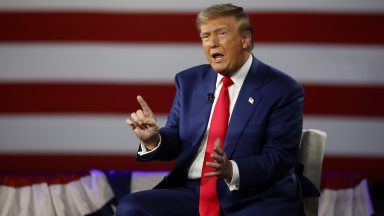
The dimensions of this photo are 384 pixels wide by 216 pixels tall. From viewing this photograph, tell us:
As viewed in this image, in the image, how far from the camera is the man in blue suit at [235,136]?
223 centimetres

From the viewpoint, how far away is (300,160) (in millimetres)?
2490

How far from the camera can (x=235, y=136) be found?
2.30 m

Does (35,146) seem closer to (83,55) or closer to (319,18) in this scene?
(83,55)

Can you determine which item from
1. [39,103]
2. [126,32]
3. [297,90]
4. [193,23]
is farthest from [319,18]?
[39,103]

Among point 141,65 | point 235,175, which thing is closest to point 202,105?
point 235,175

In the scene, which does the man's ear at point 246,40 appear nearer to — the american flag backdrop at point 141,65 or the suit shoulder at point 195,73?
the suit shoulder at point 195,73

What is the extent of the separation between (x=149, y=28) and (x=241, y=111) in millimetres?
1363

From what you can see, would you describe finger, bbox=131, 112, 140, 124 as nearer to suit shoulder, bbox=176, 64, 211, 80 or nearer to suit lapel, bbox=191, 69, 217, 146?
suit lapel, bbox=191, 69, 217, 146

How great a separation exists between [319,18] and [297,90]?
1.25m

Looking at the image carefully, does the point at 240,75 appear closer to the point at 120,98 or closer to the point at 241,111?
the point at 241,111

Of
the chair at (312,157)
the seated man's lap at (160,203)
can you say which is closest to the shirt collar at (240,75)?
the chair at (312,157)

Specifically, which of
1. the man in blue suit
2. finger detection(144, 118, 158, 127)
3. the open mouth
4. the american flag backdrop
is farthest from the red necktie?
the american flag backdrop

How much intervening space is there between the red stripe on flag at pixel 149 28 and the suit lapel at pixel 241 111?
1215 millimetres

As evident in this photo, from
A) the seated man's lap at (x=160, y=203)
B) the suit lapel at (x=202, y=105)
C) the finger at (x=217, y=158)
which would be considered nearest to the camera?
the finger at (x=217, y=158)
